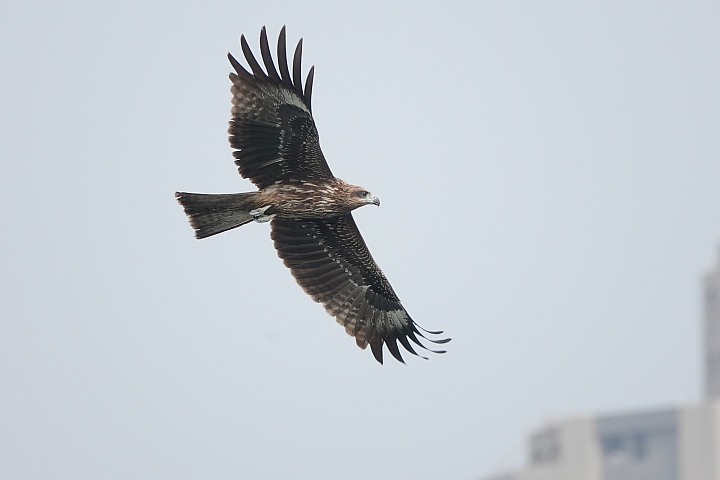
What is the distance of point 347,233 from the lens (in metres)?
15.7

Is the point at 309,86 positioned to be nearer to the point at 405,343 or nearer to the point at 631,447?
the point at 405,343

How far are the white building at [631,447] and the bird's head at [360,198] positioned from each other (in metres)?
43.5

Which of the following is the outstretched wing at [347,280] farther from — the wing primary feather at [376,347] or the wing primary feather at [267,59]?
the wing primary feather at [267,59]

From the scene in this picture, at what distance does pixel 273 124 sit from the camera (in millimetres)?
14016

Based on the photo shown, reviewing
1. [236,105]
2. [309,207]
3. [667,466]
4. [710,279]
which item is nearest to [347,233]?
[309,207]

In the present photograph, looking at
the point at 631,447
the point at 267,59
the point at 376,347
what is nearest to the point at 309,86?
the point at 267,59

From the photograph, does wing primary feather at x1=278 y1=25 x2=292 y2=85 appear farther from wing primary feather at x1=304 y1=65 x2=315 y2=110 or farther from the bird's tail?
the bird's tail

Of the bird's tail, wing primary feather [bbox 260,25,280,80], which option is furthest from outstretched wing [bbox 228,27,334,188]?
the bird's tail

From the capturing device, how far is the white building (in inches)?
2190

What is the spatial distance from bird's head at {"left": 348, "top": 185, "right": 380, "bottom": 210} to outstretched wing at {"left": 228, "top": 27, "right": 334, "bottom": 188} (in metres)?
0.35

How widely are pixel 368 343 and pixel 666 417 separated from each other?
4653cm

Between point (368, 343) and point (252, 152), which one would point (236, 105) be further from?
point (368, 343)

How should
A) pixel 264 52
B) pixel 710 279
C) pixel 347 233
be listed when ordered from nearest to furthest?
pixel 264 52 → pixel 347 233 → pixel 710 279

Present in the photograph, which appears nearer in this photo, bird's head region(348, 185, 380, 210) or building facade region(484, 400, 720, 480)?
bird's head region(348, 185, 380, 210)
